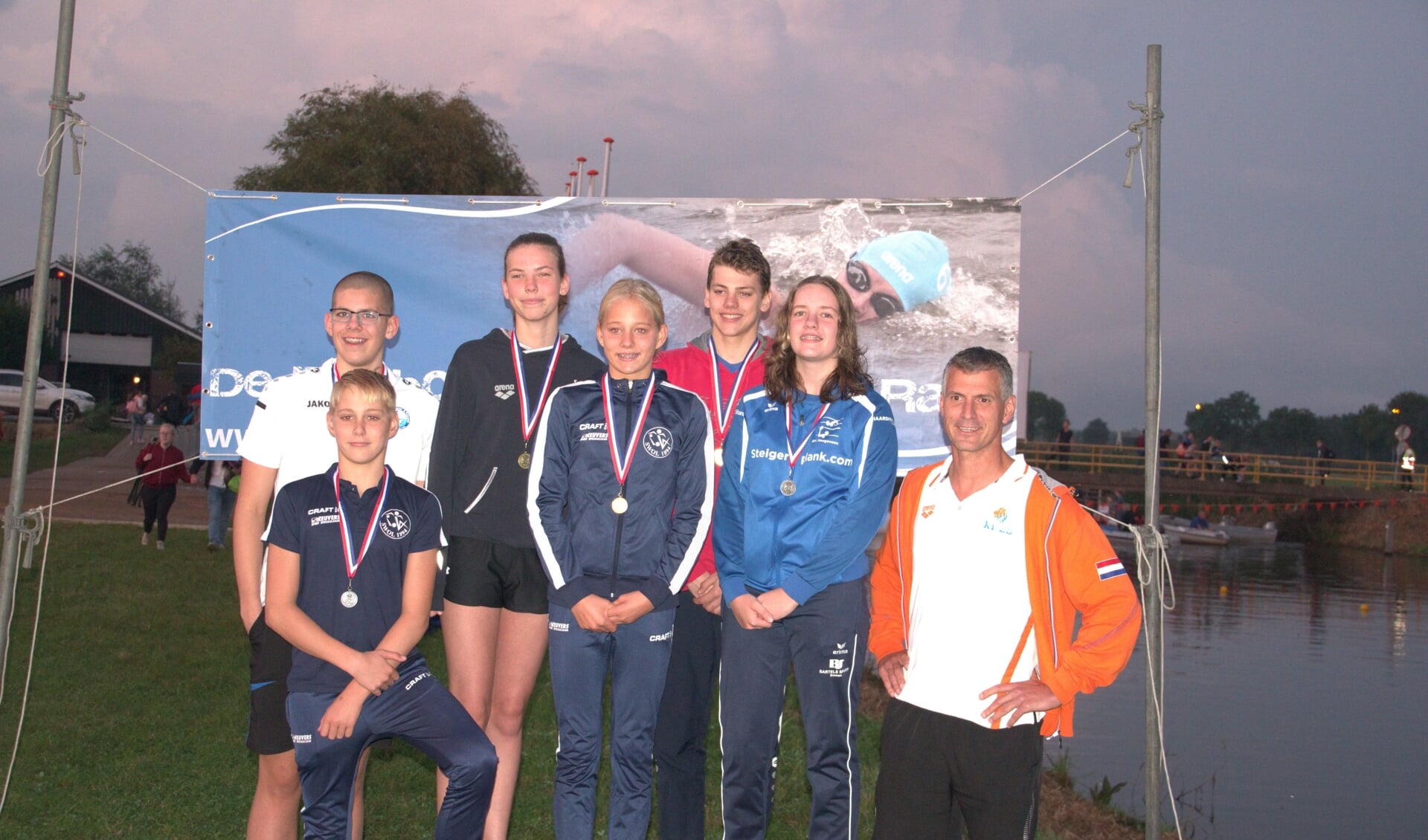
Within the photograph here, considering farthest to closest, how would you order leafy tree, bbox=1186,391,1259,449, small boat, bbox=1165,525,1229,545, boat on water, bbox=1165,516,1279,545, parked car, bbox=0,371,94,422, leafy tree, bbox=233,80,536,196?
leafy tree, bbox=1186,391,1259,449, boat on water, bbox=1165,516,1279,545, small boat, bbox=1165,525,1229,545, parked car, bbox=0,371,94,422, leafy tree, bbox=233,80,536,196

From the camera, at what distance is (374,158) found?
21.4 m

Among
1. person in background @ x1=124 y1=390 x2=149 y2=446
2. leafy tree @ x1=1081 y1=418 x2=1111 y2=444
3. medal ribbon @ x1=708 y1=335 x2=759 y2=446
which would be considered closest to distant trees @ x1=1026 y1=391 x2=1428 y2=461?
leafy tree @ x1=1081 y1=418 x2=1111 y2=444

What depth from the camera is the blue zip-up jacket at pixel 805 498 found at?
3.37 meters

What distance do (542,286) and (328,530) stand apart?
45.0 inches

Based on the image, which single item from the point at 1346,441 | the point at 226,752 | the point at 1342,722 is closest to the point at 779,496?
A: the point at 226,752

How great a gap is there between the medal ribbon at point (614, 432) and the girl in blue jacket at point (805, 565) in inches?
11.9

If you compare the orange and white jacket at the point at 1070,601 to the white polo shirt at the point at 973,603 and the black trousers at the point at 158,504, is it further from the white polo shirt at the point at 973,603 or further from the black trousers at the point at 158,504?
the black trousers at the point at 158,504

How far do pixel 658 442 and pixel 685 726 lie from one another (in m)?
0.97

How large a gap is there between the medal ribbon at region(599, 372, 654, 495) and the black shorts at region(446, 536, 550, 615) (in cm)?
46

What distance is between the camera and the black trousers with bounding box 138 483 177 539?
12922 mm

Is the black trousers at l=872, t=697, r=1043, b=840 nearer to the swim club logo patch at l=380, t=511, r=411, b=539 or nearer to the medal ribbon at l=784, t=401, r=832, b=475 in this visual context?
the medal ribbon at l=784, t=401, r=832, b=475

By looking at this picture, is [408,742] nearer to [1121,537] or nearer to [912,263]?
[912,263]

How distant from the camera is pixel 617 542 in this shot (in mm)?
3406

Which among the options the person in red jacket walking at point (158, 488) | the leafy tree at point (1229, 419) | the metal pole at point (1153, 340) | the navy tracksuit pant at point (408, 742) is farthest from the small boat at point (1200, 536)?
the leafy tree at point (1229, 419)
